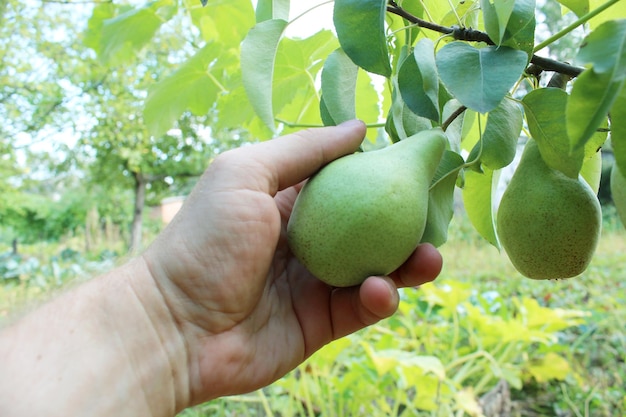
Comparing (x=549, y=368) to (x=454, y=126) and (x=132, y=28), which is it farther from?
(x=132, y=28)

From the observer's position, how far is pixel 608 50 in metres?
0.34

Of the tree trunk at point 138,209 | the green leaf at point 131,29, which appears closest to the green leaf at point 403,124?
the green leaf at point 131,29

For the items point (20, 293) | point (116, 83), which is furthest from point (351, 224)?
point (116, 83)

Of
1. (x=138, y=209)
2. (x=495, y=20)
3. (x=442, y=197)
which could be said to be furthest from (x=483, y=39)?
(x=138, y=209)

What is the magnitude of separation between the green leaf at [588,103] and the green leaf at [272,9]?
37 cm

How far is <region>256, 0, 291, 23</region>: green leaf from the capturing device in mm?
609

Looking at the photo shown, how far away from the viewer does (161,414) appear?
706mm

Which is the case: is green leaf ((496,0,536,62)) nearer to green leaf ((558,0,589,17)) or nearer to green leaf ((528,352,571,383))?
green leaf ((558,0,589,17))

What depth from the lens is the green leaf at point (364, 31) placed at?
488 mm

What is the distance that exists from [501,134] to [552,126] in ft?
0.17

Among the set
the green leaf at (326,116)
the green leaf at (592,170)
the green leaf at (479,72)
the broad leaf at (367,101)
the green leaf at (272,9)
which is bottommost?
the green leaf at (592,170)

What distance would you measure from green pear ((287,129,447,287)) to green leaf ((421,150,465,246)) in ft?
0.08

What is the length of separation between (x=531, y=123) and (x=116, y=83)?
792 cm

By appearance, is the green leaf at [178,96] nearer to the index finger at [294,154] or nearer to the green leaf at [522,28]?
the index finger at [294,154]
